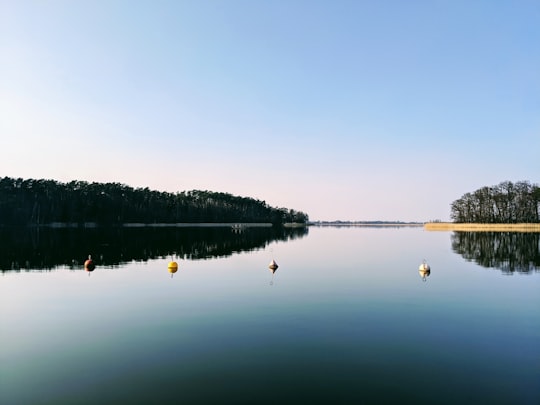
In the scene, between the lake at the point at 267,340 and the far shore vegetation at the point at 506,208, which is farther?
the far shore vegetation at the point at 506,208

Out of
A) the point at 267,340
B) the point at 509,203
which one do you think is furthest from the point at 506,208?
the point at 267,340

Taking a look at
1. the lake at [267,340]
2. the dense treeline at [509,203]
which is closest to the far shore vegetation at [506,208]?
the dense treeline at [509,203]

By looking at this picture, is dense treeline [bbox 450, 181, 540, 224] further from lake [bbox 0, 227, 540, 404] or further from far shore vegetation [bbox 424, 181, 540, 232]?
lake [bbox 0, 227, 540, 404]

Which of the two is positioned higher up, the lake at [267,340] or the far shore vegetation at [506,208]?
the far shore vegetation at [506,208]

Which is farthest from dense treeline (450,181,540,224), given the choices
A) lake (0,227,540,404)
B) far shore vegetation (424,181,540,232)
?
lake (0,227,540,404)

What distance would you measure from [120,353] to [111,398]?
4667mm

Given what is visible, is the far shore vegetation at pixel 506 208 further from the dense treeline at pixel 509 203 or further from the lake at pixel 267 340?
the lake at pixel 267 340

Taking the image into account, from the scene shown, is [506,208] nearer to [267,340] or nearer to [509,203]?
[509,203]

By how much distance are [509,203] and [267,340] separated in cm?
20185

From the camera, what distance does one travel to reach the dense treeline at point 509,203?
180125 mm

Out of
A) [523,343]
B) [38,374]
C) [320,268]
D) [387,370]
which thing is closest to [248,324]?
[387,370]

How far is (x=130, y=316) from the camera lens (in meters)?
24.2

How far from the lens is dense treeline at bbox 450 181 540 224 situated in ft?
591

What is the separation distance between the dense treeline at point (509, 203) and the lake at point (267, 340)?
168949 mm
